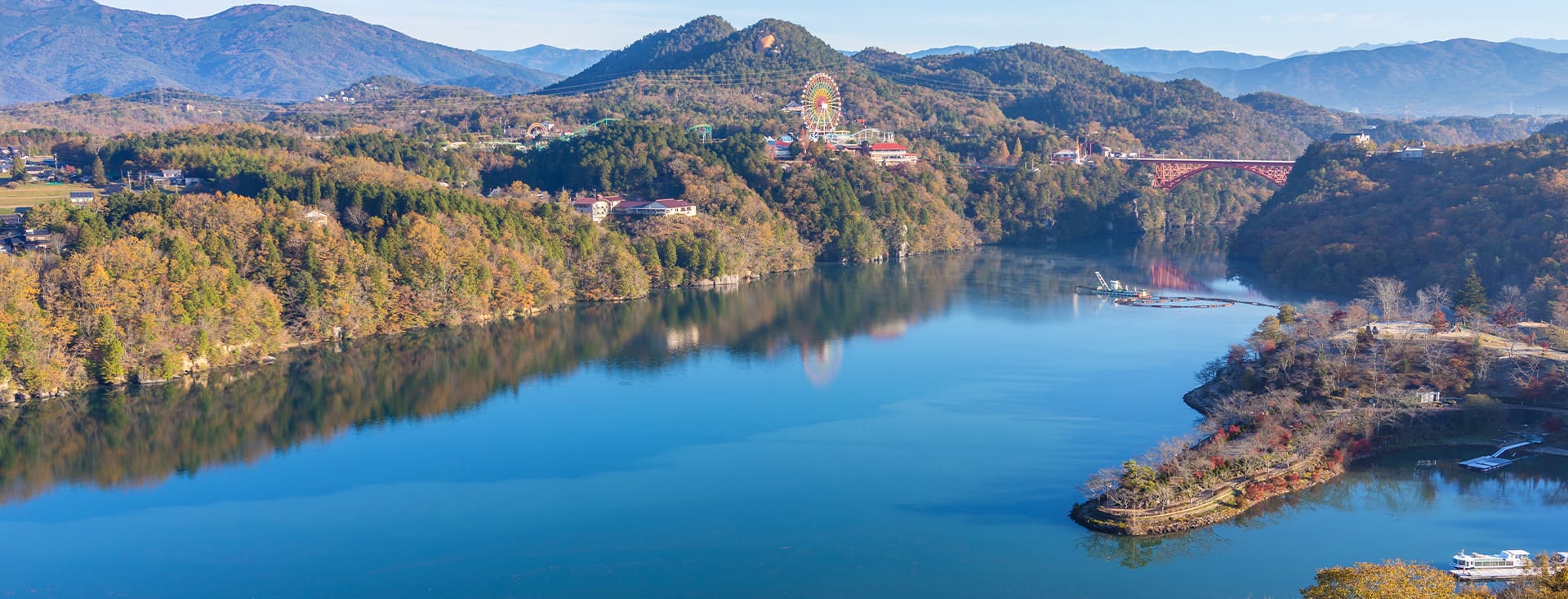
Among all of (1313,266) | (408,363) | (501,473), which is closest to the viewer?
(501,473)

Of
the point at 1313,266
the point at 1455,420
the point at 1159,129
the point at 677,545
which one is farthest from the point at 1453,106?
the point at 677,545

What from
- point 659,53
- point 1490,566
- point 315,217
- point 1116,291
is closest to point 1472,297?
point 1116,291

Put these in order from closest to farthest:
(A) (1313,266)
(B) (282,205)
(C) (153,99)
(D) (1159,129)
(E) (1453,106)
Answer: (B) (282,205) < (A) (1313,266) < (D) (1159,129) < (C) (153,99) < (E) (1453,106)

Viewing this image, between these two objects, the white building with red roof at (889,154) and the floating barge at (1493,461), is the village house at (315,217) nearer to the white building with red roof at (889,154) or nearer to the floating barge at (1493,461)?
the floating barge at (1493,461)

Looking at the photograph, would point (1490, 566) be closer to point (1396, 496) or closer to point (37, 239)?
point (1396, 496)

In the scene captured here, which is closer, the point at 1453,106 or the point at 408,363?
the point at 408,363

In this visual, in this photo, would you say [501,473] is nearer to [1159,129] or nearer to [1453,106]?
[1159,129]

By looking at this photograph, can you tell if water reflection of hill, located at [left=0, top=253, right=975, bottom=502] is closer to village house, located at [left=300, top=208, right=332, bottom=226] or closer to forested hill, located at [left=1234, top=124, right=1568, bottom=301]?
village house, located at [left=300, top=208, right=332, bottom=226]
